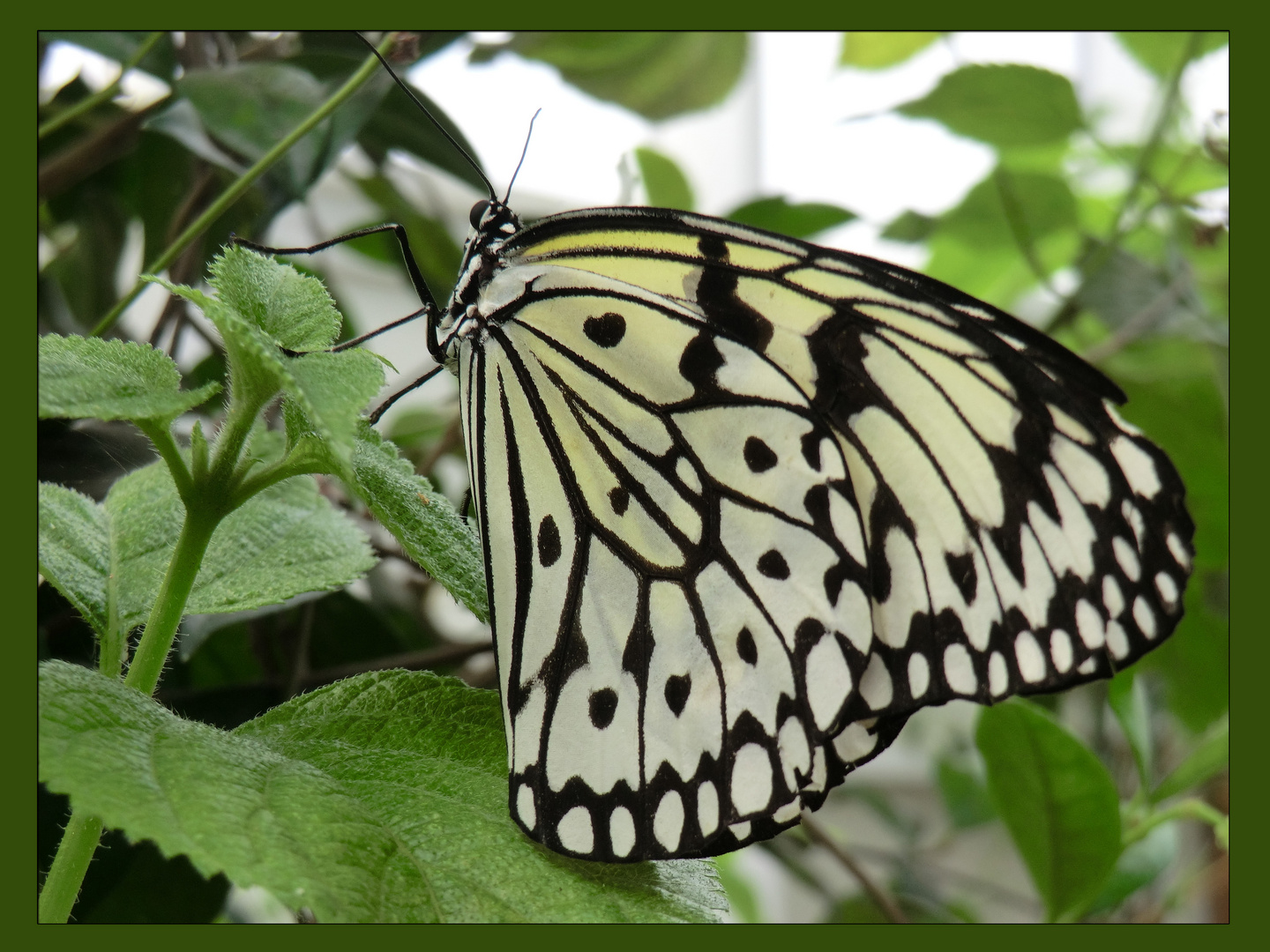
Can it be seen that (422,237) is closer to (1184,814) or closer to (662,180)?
(662,180)

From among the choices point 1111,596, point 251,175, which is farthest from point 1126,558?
point 251,175

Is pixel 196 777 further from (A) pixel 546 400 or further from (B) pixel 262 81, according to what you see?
(B) pixel 262 81

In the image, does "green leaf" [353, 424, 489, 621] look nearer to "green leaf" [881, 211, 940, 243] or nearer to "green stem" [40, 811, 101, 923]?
"green stem" [40, 811, 101, 923]

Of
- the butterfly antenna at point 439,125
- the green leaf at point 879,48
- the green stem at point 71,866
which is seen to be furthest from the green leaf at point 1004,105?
the green stem at point 71,866

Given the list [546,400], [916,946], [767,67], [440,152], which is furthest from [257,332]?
[767,67]

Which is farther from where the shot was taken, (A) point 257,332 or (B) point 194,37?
(B) point 194,37

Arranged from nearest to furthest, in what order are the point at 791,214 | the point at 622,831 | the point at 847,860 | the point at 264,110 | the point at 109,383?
the point at 109,383, the point at 622,831, the point at 264,110, the point at 847,860, the point at 791,214
